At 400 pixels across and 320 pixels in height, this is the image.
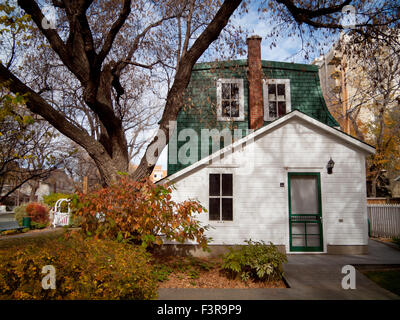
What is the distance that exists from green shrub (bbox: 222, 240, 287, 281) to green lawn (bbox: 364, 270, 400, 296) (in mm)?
2115

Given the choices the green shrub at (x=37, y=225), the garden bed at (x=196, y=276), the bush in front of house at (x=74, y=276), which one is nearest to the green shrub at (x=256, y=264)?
the garden bed at (x=196, y=276)

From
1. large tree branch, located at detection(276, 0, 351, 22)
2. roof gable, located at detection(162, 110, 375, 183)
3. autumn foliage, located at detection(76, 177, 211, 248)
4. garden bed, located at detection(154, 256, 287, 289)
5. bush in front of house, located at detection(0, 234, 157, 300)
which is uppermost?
large tree branch, located at detection(276, 0, 351, 22)

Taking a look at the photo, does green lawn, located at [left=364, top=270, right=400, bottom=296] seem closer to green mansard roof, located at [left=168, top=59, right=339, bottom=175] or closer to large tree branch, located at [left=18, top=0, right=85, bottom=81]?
green mansard roof, located at [left=168, top=59, right=339, bottom=175]

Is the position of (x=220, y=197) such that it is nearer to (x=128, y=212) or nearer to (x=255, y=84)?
(x=128, y=212)

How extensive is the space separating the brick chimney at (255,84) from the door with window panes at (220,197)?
3.52 metres

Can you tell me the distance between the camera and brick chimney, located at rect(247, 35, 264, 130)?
491 inches

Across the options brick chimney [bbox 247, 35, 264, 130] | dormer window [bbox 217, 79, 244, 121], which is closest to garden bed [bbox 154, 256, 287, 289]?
brick chimney [bbox 247, 35, 264, 130]

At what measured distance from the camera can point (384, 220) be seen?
1408 cm

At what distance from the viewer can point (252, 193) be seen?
31.8 feet

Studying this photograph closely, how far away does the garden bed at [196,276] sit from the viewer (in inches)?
260

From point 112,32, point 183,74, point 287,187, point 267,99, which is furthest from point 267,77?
point 112,32
